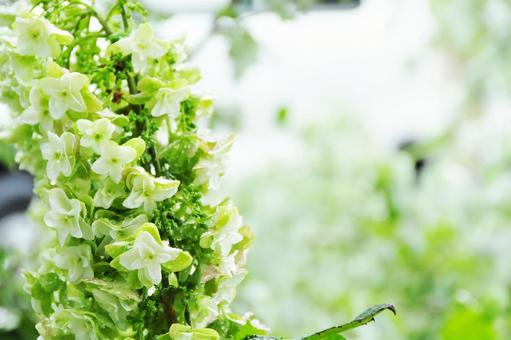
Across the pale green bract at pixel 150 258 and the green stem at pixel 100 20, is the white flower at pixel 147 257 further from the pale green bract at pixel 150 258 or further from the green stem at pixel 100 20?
the green stem at pixel 100 20

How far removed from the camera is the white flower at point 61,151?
0.34 metres

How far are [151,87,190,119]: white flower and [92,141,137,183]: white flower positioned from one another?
0.10 feet

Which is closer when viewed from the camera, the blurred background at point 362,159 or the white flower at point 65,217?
the white flower at point 65,217

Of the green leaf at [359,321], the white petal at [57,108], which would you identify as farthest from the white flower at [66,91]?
the green leaf at [359,321]

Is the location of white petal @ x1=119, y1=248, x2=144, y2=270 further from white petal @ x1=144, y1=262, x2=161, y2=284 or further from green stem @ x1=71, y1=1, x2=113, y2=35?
green stem @ x1=71, y1=1, x2=113, y2=35

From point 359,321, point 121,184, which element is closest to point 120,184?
point 121,184

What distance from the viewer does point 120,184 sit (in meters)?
0.34

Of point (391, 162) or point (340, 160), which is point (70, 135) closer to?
point (391, 162)

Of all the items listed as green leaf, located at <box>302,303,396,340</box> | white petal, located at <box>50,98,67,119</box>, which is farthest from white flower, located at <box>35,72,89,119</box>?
green leaf, located at <box>302,303,396,340</box>

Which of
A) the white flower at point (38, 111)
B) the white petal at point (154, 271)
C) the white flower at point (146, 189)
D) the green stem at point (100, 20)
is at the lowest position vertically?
the white petal at point (154, 271)

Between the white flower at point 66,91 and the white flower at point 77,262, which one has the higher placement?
the white flower at point 66,91

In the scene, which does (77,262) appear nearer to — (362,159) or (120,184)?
(120,184)

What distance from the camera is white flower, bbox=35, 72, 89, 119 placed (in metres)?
0.34

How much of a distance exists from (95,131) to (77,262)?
0.19ft
